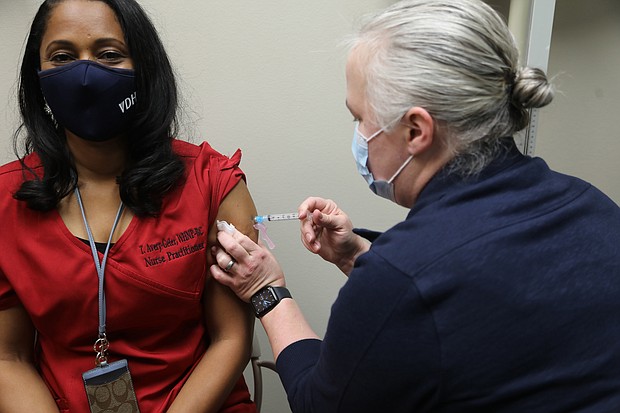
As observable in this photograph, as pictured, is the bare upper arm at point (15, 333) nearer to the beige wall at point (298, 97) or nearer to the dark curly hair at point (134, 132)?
the dark curly hair at point (134, 132)

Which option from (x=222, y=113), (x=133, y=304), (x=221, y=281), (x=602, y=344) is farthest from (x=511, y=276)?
(x=222, y=113)

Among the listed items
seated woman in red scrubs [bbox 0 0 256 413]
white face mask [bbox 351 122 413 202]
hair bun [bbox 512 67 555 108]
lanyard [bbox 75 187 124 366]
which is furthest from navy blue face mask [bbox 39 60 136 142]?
hair bun [bbox 512 67 555 108]

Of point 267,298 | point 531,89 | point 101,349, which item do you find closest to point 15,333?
point 101,349

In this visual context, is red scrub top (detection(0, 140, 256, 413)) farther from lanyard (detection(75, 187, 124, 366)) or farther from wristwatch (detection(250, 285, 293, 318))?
wristwatch (detection(250, 285, 293, 318))

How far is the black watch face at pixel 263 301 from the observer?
131 centimetres

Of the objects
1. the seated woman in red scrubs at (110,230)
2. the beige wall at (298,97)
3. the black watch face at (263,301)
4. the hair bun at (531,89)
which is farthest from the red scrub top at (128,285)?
the hair bun at (531,89)

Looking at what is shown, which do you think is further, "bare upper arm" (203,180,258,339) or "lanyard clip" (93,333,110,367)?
"bare upper arm" (203,180,258,339)

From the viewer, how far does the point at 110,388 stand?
52.3 inches

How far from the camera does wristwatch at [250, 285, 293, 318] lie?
1.31 meters

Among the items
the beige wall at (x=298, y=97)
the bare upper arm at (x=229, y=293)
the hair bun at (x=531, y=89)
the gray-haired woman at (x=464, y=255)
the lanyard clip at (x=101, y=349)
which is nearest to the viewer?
the gray-haired woman at (x=464, y=255)

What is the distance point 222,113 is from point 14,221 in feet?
2.38

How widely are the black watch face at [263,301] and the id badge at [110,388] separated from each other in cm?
34

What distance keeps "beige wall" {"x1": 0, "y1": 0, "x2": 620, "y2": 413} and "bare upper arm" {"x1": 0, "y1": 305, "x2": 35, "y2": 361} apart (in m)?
0.61

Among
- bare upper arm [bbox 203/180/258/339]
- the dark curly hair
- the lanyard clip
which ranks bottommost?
the lanyard clip
